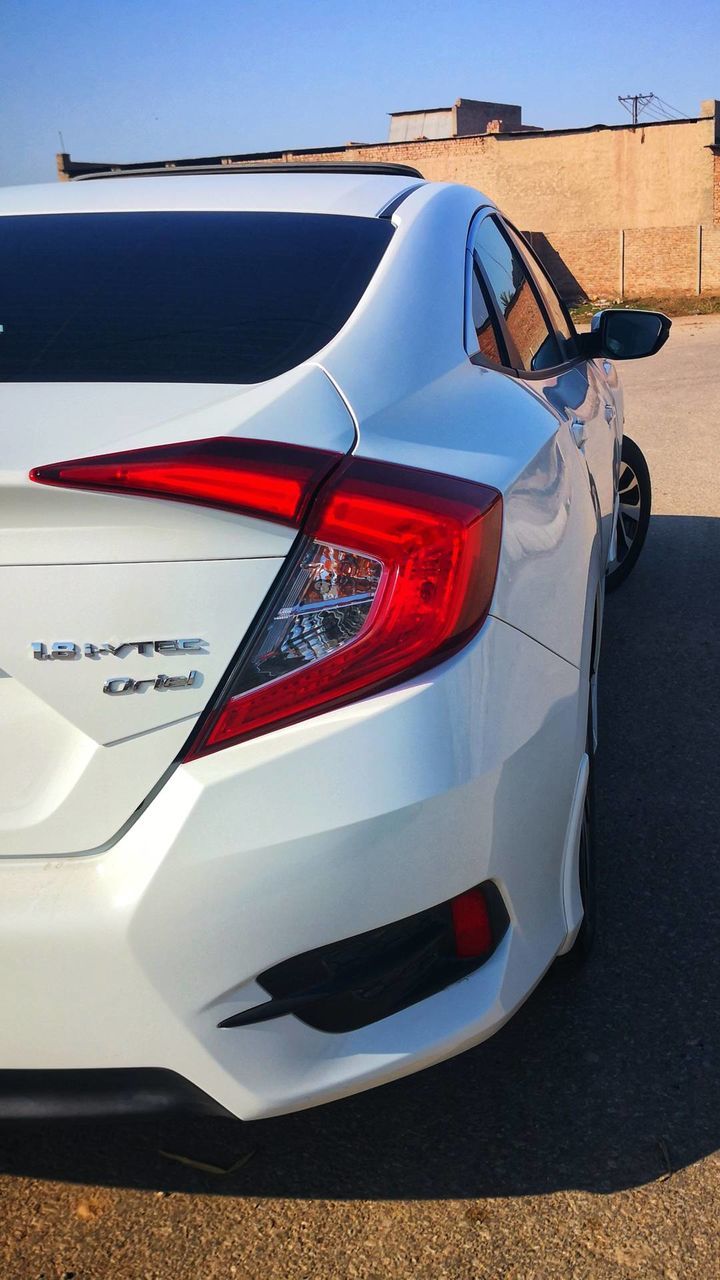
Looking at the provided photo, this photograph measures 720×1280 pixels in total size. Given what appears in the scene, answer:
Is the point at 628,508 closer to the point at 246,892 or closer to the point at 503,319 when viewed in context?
the point at 503,319

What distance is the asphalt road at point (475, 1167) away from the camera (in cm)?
184

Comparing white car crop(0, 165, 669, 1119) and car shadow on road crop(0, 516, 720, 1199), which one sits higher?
white car crop(0, 165, 669, 1119)

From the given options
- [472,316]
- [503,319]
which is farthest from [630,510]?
[472,316]

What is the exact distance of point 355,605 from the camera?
62.1 inches

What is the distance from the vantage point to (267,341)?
6.23 feet

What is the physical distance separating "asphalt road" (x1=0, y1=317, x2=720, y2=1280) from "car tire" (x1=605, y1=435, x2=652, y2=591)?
9.46 feet

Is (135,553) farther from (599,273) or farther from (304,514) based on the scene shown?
(599,273)

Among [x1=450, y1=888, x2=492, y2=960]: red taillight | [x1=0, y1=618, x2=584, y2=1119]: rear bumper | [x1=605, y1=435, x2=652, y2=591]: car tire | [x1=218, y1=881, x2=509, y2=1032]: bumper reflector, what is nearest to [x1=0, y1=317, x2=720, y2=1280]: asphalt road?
[x1=0, y1=618, x2=584, y2=1119]: rear bumper

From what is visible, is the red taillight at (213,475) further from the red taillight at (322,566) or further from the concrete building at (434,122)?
the concrete building at (434,122)

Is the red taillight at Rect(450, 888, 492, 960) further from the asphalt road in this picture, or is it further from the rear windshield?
the rear windshield

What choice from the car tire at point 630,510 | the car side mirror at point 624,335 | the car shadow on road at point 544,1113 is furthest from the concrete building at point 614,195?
the car shadow on road at point 544,1113

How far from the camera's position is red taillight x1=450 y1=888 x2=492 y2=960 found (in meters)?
1.70

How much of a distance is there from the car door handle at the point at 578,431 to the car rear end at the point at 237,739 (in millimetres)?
1149

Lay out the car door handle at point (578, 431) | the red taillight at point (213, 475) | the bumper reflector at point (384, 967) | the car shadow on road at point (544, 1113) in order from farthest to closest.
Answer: the car door handle at point (578, 431) < the car shadow on road at point (544, 1113) < the bumper reflector at point (384, 967) < the red taillight at point (213, 475)
